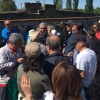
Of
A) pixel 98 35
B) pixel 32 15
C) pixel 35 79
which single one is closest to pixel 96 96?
pixel 35 79

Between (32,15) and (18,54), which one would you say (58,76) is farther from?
(32,15)

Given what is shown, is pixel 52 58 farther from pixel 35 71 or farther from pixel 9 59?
pixel 9 59

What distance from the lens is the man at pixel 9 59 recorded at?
4.57 m

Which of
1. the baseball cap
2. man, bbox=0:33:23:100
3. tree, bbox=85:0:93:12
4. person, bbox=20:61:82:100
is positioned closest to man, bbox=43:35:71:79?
the baseball cap

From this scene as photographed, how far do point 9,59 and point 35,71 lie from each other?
3.33 feet

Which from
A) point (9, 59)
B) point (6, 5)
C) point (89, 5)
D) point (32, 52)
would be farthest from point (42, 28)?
point (89, 5)

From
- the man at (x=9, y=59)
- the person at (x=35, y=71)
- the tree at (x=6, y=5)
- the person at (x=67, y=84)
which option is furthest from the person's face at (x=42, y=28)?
the tree at (x=6, y=5)

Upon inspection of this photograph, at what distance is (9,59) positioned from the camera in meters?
4.63

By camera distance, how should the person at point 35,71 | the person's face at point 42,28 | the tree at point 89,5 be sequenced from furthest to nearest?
the tree at point 89,5, the person's face at point 42,28, the person at point 35,71

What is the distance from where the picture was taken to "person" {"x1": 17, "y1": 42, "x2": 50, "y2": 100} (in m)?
3.66

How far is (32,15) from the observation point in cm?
1819

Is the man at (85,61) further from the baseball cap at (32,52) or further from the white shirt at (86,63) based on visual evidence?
the baseball cap at (32,52)

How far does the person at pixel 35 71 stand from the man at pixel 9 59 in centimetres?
76

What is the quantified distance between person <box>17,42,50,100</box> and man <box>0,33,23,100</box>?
0.76 meters
